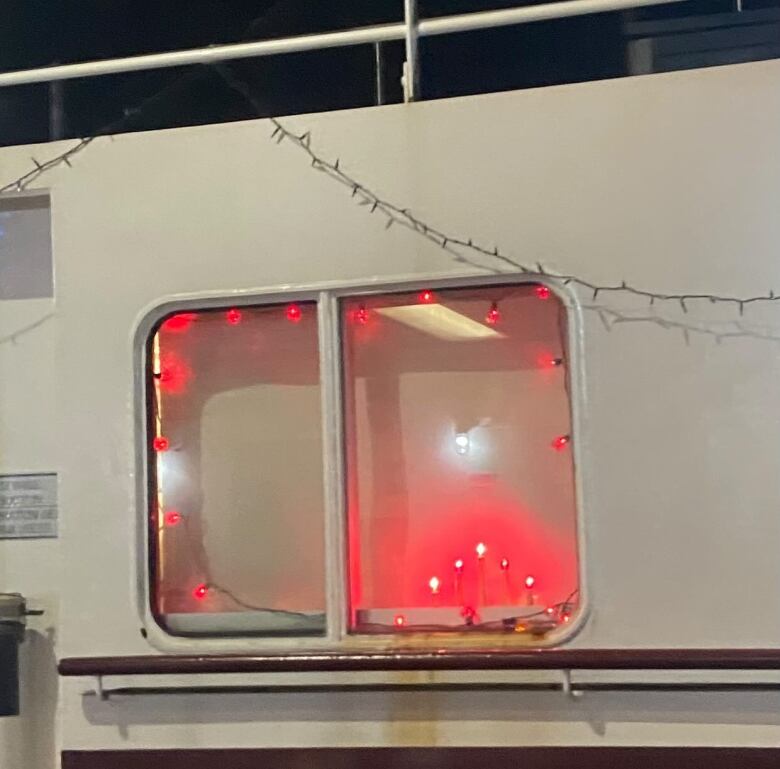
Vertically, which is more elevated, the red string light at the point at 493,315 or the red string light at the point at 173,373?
the red string light at the point at 493,315

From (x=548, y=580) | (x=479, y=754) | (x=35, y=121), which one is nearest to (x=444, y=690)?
(x=479, y=754)

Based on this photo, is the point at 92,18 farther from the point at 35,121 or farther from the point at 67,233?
the point at 67,233

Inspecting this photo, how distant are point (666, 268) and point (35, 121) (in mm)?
1301

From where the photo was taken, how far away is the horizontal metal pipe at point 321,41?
208cm

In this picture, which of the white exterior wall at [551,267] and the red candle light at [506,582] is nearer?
the white exterior wall at [551,267]

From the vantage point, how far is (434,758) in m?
1.91

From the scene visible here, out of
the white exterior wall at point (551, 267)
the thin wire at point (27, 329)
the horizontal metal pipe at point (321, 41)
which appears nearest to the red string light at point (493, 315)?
the white exterior wall at point (551, 267)

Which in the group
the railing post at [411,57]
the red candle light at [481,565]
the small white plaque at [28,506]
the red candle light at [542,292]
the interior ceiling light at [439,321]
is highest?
the railing post at [411,57]

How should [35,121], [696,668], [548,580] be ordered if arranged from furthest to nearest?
[35,121]
[548,580]
[696,668]

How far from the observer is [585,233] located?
1.92 meters

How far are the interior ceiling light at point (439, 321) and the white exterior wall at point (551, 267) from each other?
0.10m

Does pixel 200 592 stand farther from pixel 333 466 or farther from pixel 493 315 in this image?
pixel 493 315

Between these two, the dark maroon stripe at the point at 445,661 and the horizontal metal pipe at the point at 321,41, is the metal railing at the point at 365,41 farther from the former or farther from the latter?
the dark maroon stripe at the point at 445,661

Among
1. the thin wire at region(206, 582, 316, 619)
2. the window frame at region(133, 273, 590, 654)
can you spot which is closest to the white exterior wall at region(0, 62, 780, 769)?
the window frame at region(133, 273, 590, 654)
